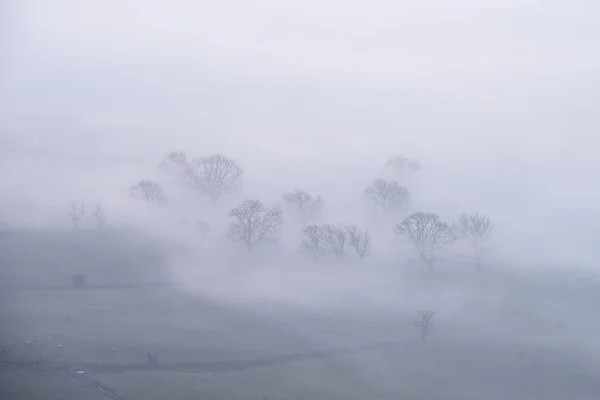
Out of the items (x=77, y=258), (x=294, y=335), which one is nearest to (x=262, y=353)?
(x=294, y=335)

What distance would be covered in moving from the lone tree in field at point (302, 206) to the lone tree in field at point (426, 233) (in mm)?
23906

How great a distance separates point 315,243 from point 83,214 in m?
57.9

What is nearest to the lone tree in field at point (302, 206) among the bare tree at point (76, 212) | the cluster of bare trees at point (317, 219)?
the cluster of bare trees at point (317, 219)

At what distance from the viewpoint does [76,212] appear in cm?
12531

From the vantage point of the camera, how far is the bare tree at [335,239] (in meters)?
96.5

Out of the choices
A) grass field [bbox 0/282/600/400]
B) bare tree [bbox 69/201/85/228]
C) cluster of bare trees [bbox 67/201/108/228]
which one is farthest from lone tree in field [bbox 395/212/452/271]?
bare tree [bbox 69/201/85/228]

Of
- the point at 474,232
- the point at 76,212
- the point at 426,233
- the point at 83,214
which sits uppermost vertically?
the point at 76,212

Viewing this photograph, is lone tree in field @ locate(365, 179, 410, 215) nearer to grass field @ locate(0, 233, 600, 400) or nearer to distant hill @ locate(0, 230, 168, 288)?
grass field @ locate(0, 233, 600, 400)

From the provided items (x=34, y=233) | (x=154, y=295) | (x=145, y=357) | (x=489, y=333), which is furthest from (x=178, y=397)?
(x=34, y=233)

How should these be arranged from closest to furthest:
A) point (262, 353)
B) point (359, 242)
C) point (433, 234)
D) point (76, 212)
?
point (262, 353) < point (433, 234) < point (359, 242) < point (76, 212)

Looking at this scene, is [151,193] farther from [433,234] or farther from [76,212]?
[433,234]

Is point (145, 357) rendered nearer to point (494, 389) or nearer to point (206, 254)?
point (494, 389)

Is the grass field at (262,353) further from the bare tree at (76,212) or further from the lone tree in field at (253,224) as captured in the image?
the bare tree at (76,212)

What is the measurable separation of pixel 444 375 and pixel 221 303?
98.7 ft
